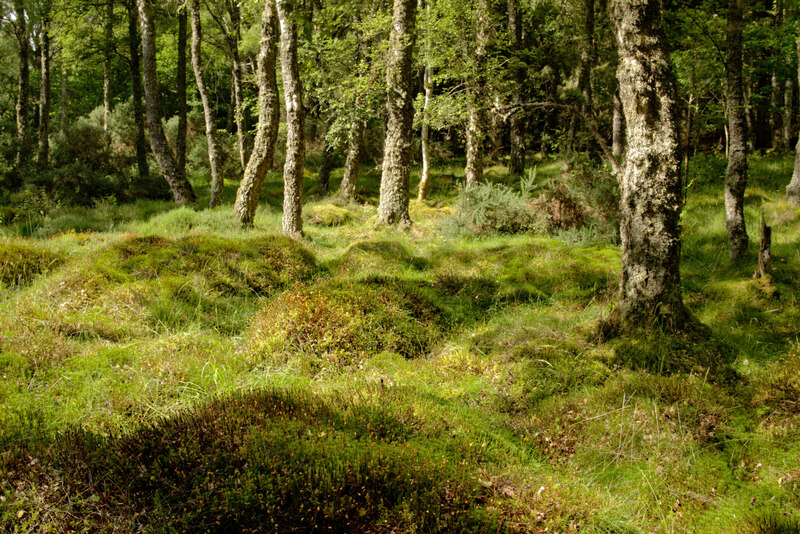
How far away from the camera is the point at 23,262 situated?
648cm

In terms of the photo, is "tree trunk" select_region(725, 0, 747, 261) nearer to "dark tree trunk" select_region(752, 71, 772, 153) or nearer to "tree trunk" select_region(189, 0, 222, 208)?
"tree trunk" select_region(189, 0, 222, 208)

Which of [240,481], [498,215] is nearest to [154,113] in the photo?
[498,215]

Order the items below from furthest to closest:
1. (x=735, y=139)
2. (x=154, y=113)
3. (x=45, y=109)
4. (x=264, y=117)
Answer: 1. (x=45, y=109)
2. (x=154, y=113)
3. (x=264, y=117)
4. (x=735, y=139)

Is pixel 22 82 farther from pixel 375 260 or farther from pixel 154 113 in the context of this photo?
pixel 375 260

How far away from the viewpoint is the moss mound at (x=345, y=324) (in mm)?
4926

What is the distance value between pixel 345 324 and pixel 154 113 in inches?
475

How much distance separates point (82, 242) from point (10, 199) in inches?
327

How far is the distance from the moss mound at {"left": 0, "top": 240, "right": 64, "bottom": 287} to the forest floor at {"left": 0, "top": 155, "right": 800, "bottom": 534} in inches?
1.3

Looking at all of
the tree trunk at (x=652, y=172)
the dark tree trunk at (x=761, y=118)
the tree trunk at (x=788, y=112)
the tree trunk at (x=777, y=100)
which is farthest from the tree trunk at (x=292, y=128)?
the tree trunk at (x=788, y=112)

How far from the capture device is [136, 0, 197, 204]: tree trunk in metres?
13.4

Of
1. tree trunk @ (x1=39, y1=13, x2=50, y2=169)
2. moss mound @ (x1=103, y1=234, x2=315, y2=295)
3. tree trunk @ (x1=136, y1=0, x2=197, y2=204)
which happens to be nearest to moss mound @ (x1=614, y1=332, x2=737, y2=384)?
moss mound @ (x1=103, y1=234, x2=315, y2=295)

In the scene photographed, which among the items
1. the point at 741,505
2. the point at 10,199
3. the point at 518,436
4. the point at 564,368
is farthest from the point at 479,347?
the point at 10,199

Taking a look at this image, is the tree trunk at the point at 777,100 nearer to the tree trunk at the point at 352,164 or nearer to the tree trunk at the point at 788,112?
the tree trunk at the point at 788,112

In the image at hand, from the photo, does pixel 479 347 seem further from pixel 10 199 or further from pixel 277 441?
pixel 10 199
